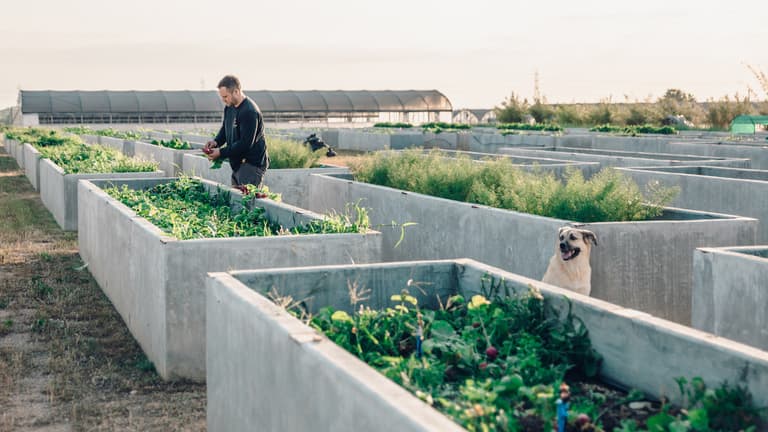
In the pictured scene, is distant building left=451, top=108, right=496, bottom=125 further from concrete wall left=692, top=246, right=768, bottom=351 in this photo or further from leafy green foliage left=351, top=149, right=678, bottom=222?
concrete wall left=692, top=246, right=768, bottom=351

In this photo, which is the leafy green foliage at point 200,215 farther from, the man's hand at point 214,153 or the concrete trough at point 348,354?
the concrete trough at point 348,354

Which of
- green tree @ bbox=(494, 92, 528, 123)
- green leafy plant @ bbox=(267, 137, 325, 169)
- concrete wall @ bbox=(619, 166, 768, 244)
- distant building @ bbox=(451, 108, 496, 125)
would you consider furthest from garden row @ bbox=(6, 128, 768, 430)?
distant building @ bbox=(451, 108, 496, 125)

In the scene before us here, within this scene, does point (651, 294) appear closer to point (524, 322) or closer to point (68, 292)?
point (524, 322)

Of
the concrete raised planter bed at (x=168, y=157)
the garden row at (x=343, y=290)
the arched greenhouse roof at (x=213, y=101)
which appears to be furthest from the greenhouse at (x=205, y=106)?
the garden row at (x=343, y=290)

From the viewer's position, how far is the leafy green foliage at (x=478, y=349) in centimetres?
357

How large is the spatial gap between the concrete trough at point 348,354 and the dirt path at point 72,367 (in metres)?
0.79

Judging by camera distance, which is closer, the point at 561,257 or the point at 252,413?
the point at 252,413

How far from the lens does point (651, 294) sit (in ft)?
23.6

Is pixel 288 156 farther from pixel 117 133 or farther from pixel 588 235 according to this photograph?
pixel 117 133

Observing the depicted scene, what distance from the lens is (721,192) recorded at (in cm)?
1022

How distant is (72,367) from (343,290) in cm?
234

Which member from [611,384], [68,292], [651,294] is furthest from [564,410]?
[68,292]

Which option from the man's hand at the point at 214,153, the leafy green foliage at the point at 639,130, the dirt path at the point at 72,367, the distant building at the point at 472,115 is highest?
the distant building at the point at 472,115

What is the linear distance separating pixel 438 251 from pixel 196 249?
10.8ft
